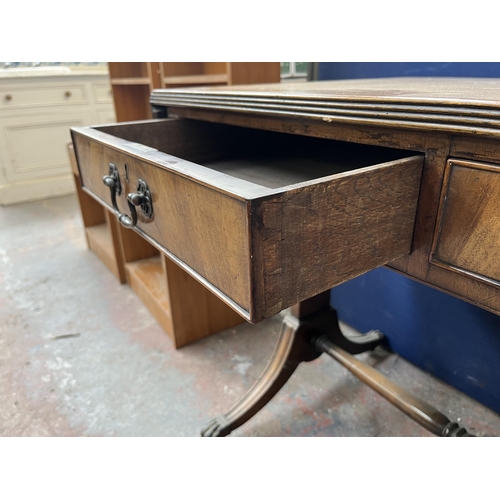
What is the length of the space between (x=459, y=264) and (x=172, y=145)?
0.64 m

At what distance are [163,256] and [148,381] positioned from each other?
1.35ft

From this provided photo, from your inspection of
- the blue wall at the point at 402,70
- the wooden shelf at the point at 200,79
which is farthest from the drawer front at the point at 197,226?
the blue wall at the point at 402,70

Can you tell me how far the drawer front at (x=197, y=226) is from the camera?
45 cm

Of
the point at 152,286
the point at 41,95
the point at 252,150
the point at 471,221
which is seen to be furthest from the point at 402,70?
the point at 41,95

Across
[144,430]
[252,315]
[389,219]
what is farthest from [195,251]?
[144,430]

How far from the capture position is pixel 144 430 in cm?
116

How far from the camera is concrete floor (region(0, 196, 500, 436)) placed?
3.87ft

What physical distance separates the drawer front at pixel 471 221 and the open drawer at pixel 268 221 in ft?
0.14

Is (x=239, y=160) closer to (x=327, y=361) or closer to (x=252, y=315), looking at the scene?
(x=252, y=315)

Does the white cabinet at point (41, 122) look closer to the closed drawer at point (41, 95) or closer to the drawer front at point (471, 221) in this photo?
the closed drawer at point (41, 95)

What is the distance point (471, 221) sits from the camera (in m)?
0.51

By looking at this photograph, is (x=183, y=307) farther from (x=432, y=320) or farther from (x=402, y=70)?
(x=402, y=70)

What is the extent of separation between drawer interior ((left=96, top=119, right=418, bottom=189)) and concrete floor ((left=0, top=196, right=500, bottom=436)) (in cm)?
74

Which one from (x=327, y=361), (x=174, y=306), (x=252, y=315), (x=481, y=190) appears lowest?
(x=327, y=361)
